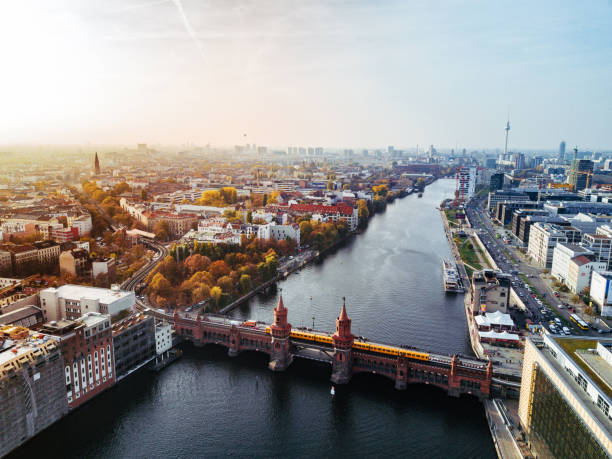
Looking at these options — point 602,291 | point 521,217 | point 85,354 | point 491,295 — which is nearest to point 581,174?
point 521,217

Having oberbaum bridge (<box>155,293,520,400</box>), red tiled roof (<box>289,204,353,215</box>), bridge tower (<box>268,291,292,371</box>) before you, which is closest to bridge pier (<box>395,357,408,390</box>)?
oberbaum bridge (<box>155,293,520,400</box>)

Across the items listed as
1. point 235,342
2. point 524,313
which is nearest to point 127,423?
point 235,342

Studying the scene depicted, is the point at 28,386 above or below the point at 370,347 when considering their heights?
above

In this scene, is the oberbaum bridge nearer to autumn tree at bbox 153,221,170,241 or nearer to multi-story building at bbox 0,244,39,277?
multi-story building at bbox 0,244,39,277

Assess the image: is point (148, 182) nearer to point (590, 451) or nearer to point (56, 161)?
point (56, 161)

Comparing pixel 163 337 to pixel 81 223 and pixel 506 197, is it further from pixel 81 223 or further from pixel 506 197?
pixel 506 197

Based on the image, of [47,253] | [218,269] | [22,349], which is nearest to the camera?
[22,349]

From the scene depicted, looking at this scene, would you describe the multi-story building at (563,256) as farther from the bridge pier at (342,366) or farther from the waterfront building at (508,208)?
the waterfront building at (508,208)

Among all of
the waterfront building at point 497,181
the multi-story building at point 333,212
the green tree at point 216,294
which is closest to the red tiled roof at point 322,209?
the multi-story building at point 333,212
